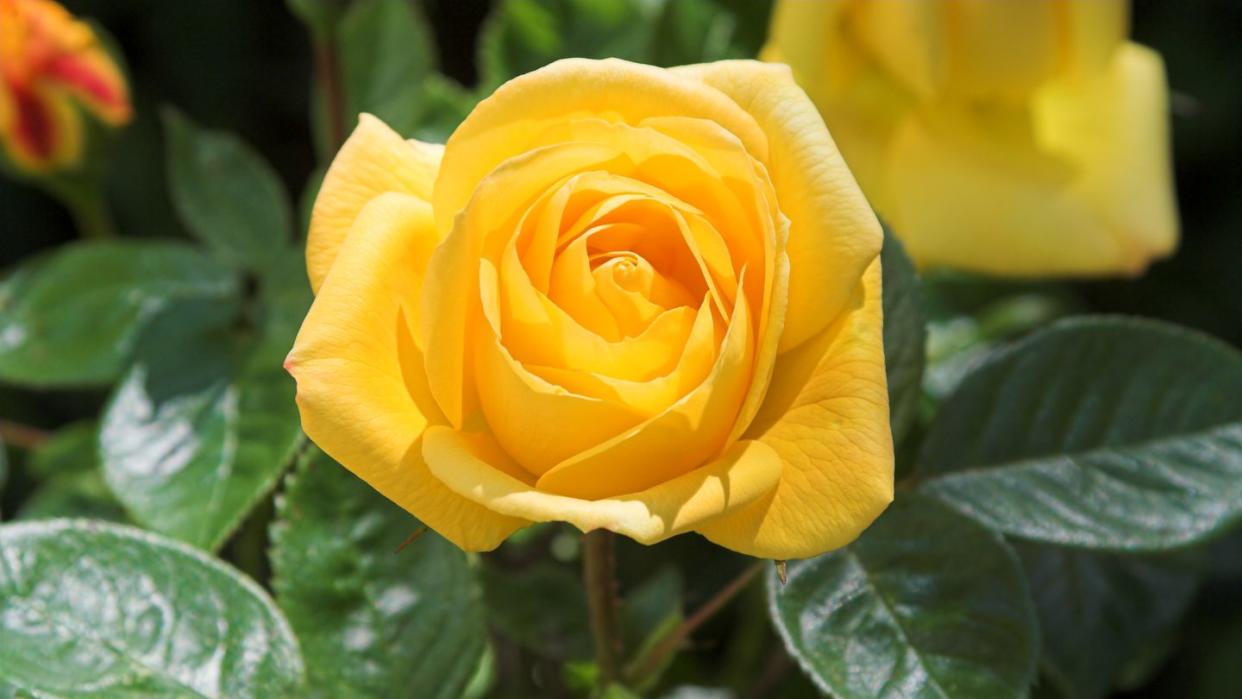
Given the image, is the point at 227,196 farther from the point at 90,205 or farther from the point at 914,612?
the point at 914,612

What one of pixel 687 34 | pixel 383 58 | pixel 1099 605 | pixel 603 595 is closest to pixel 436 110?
pixel 383 58

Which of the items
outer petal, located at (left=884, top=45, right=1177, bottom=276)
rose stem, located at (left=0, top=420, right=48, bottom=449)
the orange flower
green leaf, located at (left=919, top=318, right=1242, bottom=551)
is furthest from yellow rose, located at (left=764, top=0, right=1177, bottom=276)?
rose stem, located at (left=0, top=420, right=48, bottom=449)

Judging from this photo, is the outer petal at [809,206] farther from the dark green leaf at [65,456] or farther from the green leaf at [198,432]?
the dark green leaf at [65,456]

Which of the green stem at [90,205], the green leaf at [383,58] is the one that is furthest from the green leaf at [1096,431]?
the green stem at [90,205]

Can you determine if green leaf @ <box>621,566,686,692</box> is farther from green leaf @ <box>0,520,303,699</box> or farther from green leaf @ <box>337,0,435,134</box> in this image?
green leaf @ <box>337,0,435,134</box>

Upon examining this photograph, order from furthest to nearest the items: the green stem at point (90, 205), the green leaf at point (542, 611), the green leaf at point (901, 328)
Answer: the green stem at point (90, 205) → the green leaf at point (542, 611) → the green leaf at point (901, 328)

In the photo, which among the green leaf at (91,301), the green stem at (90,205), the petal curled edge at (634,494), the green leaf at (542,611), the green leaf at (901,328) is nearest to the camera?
the petal curled edge at (634,494)

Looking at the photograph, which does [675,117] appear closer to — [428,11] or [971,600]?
[971,600]
